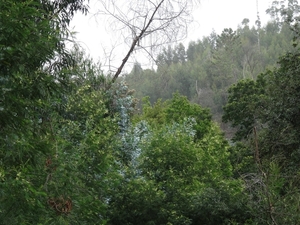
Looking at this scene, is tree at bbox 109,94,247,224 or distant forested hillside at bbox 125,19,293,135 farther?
distant forested hillside at bbox 125,19,293,135

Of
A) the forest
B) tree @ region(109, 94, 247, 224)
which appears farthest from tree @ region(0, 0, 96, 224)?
tree @ region(109, 94, 247, 224)

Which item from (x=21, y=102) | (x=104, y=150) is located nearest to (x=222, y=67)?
(x=104, y=150)

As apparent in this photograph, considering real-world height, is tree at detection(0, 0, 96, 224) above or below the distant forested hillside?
below

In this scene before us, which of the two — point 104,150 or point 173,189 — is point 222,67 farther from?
point 104,150

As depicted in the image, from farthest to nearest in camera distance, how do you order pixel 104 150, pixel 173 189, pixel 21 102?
pixel 173 189, pixel 104 150, pixel 21 102

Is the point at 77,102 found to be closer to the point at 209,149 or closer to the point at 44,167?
the point at 209,149

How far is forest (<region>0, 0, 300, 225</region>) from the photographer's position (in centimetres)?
538

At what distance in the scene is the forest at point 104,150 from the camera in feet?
17.6

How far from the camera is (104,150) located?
42.5 feet

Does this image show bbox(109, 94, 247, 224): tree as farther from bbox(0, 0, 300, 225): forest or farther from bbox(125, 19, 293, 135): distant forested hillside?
bbox(125, 19, 293, 135): distant forested hillside

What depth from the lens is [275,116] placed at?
60.0 ft

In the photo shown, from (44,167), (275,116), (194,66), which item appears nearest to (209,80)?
(194,66)

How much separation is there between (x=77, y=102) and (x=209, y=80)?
6118 cm

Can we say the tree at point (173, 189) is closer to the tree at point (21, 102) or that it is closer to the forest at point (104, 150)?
the forest at point (104, 150)
